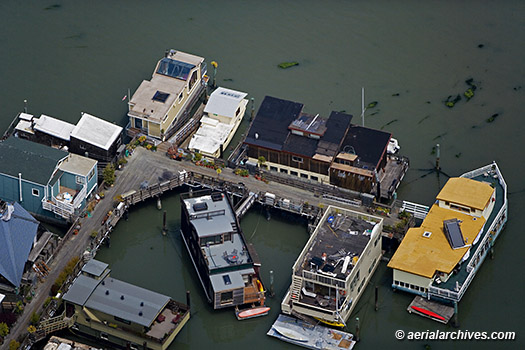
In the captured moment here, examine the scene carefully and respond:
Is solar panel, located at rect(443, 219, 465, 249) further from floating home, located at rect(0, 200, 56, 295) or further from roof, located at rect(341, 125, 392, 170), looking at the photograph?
floating home, located at rect(0, 200, 56, 295)

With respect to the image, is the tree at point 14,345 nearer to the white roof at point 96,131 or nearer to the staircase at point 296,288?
the staircase at point 296,288

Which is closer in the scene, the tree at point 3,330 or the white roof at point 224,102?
the tree at point 3,330

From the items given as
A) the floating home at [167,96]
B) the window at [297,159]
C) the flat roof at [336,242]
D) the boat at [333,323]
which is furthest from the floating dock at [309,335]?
the floating home at [167,96]

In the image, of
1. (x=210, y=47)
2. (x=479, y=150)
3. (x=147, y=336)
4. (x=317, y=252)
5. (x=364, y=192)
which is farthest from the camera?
(x=210, y=47)

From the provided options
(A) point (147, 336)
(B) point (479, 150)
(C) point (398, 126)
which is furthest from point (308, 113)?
(A) point (147, 336)

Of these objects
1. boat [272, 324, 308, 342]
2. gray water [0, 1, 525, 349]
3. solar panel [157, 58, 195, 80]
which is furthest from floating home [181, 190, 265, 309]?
solar panel [157, 58, 195, 80]

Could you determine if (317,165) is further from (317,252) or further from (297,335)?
(297,335)

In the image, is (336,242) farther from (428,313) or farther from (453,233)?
(453,233)
